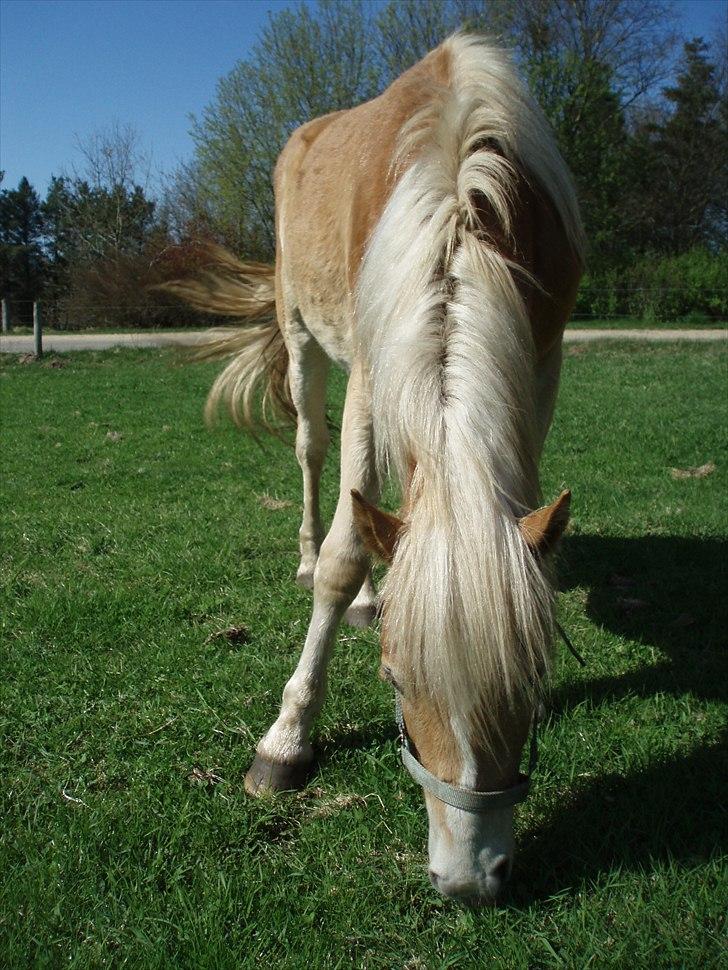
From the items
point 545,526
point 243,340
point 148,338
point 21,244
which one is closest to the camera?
point 545,526

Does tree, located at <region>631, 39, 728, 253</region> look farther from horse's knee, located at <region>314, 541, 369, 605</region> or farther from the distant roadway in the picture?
horse's knee, located at <region>314, 541, 369, 605</region>

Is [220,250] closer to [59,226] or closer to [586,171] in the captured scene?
[586,171]

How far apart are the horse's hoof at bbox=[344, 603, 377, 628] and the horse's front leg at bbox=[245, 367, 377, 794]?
98 centimetres

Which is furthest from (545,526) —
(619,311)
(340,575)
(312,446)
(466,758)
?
(619,311)

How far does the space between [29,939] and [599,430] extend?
6526 mm

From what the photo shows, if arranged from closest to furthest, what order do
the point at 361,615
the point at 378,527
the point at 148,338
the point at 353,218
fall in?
1. the point at 378,527
2. the point at 353,218
3. the point at 361,615
4. the point at 148,338

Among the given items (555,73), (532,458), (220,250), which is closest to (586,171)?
(555,73)

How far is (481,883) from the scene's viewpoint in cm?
185

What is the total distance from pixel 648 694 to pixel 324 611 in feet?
4.25

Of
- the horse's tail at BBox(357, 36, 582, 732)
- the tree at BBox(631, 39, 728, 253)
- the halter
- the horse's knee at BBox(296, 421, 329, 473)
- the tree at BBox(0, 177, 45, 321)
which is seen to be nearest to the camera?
the horse's tail at BBox(357, 36, 582, 732)

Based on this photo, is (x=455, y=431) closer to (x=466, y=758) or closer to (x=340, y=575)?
(x=466, y=758)

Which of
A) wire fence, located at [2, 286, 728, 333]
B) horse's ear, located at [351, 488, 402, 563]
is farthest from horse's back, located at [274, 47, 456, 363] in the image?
wire fence, located at [2, 286, 728, 333]

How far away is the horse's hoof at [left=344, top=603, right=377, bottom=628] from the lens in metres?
3.74

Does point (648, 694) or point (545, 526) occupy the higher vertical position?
point (545, 526)
